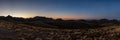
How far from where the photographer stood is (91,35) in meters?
40.1

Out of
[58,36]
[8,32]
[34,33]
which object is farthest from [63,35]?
[8,32]

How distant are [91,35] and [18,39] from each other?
755cm

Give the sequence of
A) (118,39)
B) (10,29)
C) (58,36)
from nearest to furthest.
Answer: (118,39) < (58,36) < (10,29)

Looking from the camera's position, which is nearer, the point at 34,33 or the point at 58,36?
the point at 58,36

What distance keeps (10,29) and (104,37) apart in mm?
12824

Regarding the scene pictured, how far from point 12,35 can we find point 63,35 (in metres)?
5.69

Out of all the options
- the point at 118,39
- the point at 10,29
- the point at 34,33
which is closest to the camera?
the point at 118,39

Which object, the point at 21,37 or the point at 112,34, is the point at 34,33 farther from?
the point at 112,34

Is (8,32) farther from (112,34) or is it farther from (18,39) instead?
(112,34)

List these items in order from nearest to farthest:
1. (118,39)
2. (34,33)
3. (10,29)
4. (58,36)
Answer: (118,39)
(58,36)
(34,33)
(10,29)

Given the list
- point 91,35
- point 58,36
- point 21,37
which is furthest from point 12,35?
point 91,35

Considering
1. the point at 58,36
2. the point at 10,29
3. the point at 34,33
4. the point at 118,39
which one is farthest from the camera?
the point at 10,29

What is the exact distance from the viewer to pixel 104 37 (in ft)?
126

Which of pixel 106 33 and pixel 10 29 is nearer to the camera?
pixel 106 33
